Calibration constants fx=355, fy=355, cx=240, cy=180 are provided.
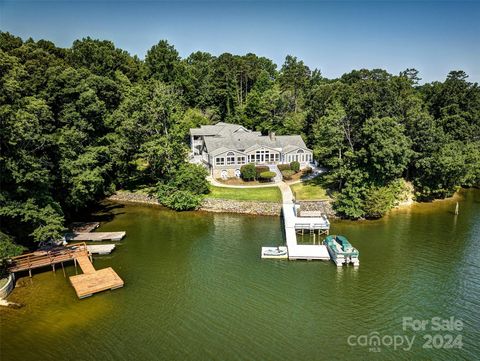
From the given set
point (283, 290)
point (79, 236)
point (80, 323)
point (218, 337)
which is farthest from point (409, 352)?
point (79, 236)

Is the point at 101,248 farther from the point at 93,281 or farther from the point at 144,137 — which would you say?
the point at 144,137

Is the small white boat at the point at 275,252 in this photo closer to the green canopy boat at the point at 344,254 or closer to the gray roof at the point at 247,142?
the green canopy boat at the point at 344,254

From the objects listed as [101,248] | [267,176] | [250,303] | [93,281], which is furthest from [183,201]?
[250,303]

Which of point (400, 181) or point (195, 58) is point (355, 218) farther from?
point (195, 58)

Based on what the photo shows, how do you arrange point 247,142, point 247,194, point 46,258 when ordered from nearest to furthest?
point 46,258, point 247,194, point 247,142

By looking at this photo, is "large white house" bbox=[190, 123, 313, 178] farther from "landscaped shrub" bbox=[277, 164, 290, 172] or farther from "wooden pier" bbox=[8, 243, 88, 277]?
"wooden pier" bbox=[8, 243, 88, 277]

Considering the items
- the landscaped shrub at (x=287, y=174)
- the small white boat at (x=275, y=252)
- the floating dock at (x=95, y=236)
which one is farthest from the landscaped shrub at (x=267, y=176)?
the floating dock at (x=95, y=236)
